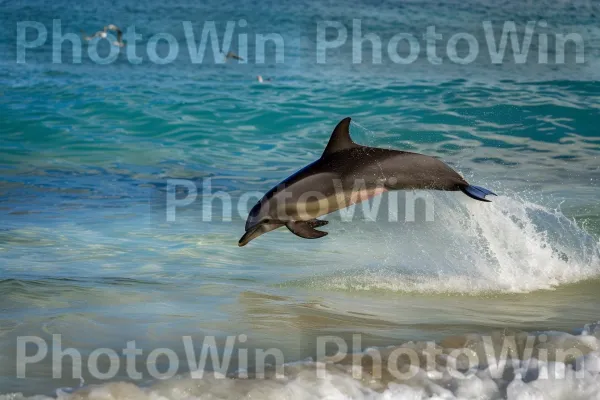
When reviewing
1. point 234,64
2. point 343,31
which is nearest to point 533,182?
point 234,64

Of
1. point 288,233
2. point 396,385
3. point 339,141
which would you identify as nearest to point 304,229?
point 339,141

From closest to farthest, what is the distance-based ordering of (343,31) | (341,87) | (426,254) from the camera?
(426,254) < (341,87) < (343,31)

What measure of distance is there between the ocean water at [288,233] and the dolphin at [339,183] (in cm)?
62

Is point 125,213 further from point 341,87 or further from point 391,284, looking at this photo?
point 341,87

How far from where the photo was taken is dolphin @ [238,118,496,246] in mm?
7156

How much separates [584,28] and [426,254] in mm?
32104

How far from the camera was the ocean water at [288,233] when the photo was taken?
564 centimetres

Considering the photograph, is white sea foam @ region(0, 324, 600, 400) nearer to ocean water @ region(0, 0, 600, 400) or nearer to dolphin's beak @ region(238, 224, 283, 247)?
ocean water @ region(0, 0, 600, 400)

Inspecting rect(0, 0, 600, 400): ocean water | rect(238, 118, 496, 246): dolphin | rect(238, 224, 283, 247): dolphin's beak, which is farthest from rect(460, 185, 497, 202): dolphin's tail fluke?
rect(238, 224, 283, 247): dolphin's beak

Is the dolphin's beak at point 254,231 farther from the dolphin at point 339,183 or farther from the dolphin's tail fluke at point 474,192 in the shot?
the dolphin's tail fluke at point 474,192

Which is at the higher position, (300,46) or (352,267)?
(300,46)

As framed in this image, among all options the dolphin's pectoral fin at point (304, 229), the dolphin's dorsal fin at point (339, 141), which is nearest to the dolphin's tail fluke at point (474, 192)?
the dolphin's dorsal fin at point (339, 141)

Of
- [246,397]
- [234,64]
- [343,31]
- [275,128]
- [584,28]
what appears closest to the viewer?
[246,397]

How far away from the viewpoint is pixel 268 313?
21.6ft
